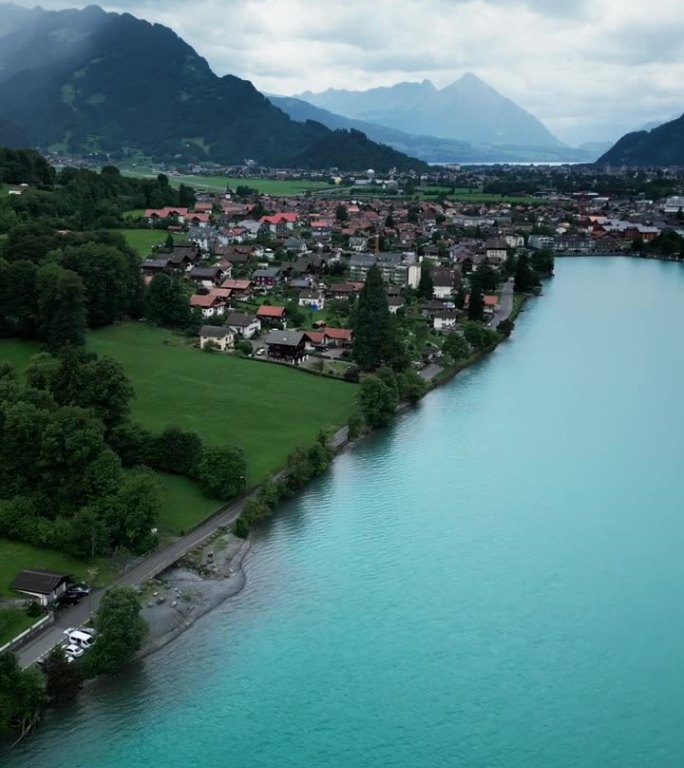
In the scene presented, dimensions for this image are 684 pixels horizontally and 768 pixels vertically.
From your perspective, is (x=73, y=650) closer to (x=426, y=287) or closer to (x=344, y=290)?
(x=344, y=290)

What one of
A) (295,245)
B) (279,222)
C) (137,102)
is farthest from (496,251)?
(137,102)

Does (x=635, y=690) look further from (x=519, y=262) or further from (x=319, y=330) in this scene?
(x=519, y=262)

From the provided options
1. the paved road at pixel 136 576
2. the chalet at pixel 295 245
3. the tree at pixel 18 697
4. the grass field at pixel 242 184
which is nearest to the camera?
the tree at pixel 18 697

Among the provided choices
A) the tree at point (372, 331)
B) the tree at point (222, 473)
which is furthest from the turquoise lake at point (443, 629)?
the tree at point (372, 331)

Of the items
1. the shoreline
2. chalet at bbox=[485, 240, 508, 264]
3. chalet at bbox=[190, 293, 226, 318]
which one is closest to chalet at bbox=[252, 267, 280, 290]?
chalet at bbox=[190, 293, 226, 318]

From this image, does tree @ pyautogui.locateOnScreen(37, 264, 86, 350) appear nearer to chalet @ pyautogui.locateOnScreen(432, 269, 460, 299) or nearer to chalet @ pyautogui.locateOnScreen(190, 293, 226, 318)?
chalet @ pyautogui.locateOnScreen(190, 293, 226, 318)

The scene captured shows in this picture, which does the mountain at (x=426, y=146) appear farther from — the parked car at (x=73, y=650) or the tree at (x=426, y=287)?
the parked car at (x=73, y=650)

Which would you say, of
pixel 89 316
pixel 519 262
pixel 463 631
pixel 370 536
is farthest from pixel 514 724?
pixel 519 262
